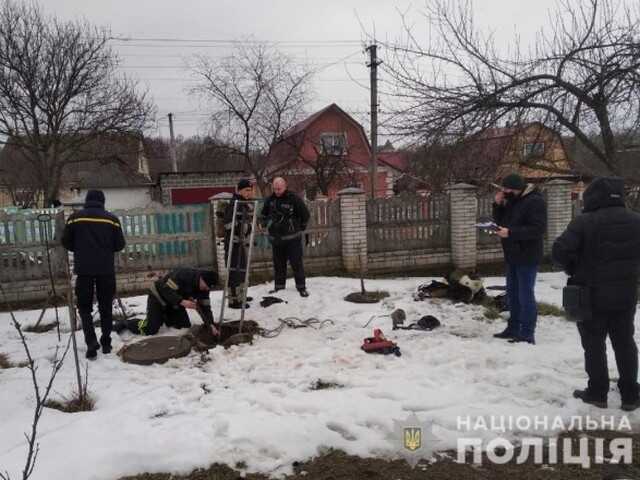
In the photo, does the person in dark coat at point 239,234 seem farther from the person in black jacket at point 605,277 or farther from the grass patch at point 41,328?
the person in black jacket at point 605,277

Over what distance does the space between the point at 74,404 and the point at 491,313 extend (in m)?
4.84

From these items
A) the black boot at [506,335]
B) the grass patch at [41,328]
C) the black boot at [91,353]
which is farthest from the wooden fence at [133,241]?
the black boot at [506,335]

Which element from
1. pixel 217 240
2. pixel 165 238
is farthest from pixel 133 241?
pixel 217 240

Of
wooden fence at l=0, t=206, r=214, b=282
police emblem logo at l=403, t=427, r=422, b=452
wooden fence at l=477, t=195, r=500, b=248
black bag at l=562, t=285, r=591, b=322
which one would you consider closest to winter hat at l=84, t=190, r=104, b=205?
wooden fence at l=0, t=206, r=214, b=282

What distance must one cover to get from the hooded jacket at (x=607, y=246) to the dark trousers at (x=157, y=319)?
4.25 meters

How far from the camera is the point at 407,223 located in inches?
393

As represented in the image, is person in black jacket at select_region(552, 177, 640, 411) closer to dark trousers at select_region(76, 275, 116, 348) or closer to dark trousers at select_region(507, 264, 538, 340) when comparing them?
dark trousers at select_region(507, 264, 538, 340)

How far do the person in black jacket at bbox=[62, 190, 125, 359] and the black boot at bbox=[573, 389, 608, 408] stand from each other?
4.54 metres

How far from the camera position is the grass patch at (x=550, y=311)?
6.14 m

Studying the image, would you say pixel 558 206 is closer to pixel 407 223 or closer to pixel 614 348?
pixel 407 223

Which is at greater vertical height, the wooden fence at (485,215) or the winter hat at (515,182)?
the winter hat at (515,182)

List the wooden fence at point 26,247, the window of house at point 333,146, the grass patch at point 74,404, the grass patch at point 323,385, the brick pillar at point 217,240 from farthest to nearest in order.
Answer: the window of house at point 333,146
the brick pillar at point 217,240
the wooden fence at point 26,247
the grass patch at point 323,385
the grass patch at point 74,404

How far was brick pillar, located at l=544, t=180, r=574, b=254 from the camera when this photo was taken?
1040 centimetres

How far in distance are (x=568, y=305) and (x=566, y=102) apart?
4.50 m
